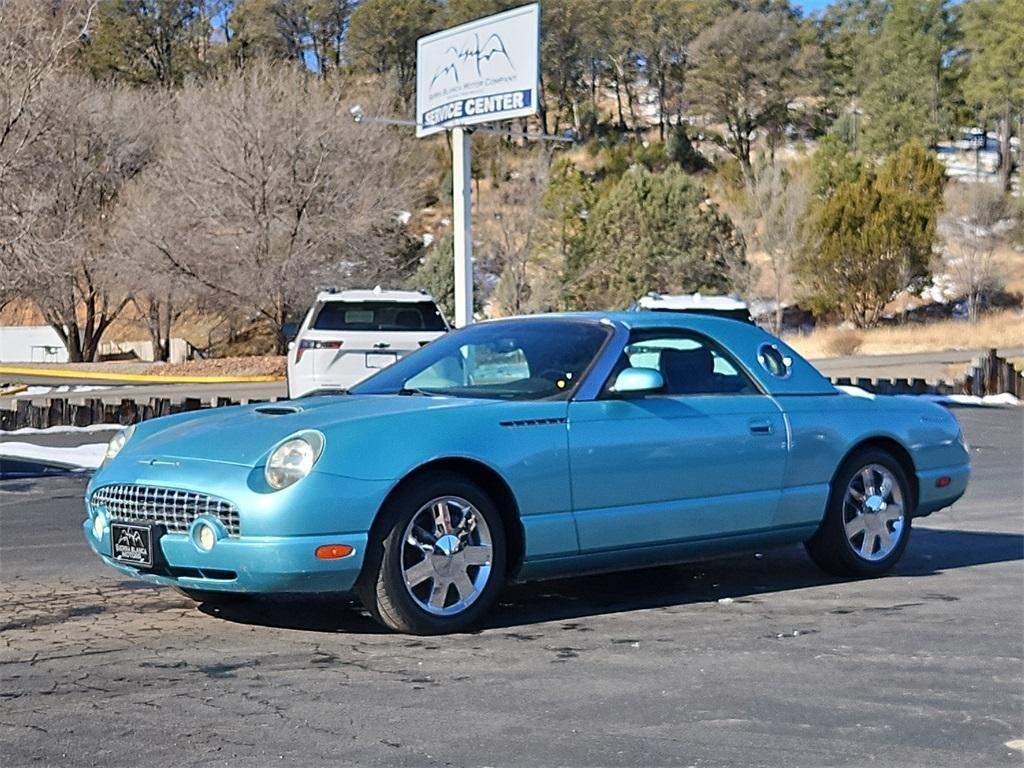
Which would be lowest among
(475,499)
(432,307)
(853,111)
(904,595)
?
(904,595)

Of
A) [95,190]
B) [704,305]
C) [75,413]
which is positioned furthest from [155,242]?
[704,305]

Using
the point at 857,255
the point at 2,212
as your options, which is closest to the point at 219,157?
the point at 2,212

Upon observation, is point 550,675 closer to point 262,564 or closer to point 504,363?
point 262,564

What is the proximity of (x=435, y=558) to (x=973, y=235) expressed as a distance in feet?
181

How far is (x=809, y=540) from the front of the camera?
7672mm

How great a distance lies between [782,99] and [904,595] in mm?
79473

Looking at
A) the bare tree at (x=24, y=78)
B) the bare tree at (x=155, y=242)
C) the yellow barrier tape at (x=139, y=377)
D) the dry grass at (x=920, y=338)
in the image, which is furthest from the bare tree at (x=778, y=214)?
the bare tree at (x=24, y=78)

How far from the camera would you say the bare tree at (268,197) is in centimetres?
3816

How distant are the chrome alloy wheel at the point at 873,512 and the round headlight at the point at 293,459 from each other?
3.12m

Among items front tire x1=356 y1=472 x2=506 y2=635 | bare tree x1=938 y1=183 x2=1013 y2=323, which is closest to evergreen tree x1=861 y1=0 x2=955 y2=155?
bare tree x1=938 y1=183 x2=1013 y2=323

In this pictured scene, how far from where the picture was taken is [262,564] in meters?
5.89

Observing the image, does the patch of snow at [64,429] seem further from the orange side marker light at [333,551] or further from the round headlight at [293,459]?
the orange side marker light at [333,551]

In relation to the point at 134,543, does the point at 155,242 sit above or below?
above

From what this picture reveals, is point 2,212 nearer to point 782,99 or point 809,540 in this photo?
point 809,540
